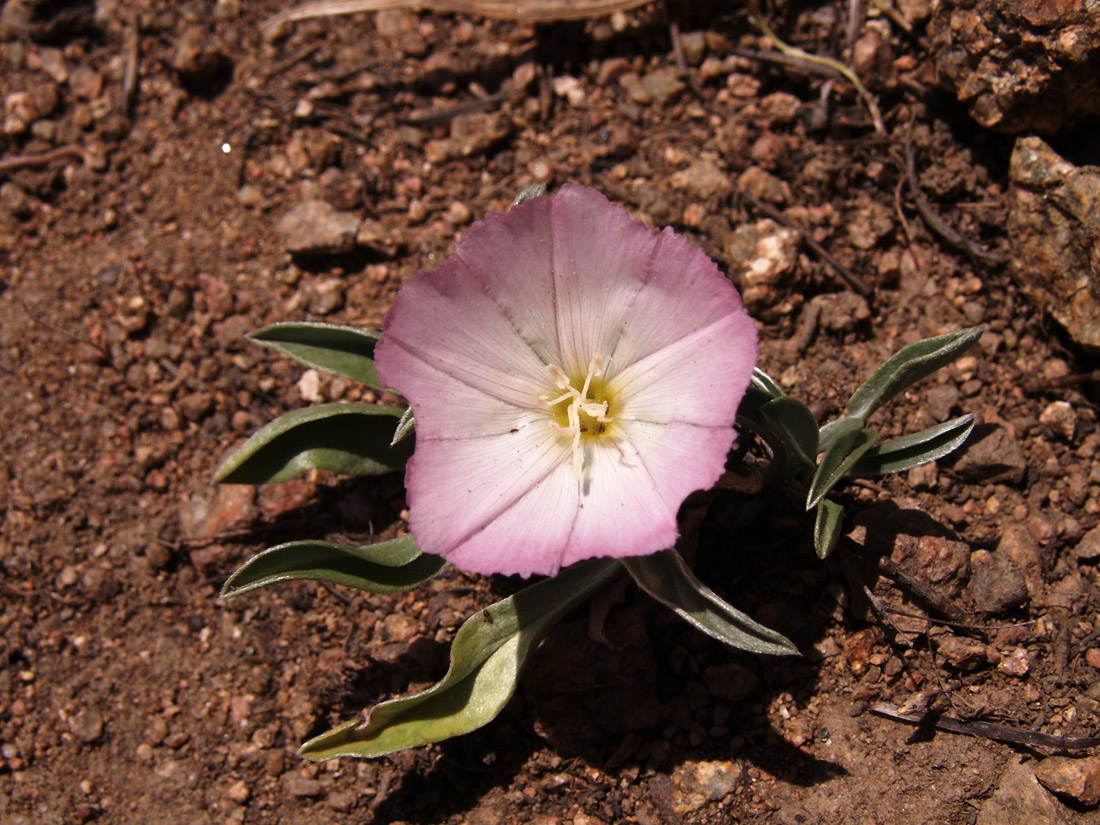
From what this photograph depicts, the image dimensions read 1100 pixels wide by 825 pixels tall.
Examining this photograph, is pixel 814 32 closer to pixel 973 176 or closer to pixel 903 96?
pixel 903 96

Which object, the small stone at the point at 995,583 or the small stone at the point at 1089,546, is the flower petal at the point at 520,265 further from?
the small stone at the point at 1089,546

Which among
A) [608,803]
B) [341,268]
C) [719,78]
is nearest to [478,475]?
[608,803]

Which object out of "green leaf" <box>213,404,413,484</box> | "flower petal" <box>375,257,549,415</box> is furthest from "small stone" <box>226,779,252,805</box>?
"flower petal" <box>375,257,549,415</box>

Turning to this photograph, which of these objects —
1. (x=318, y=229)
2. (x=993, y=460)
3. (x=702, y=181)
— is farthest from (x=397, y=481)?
(x=993, y=460)

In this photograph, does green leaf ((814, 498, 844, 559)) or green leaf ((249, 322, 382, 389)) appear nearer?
green leaf ((814, 498, 844, 559))

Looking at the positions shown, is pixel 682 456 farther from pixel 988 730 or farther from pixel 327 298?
pixel 327 298

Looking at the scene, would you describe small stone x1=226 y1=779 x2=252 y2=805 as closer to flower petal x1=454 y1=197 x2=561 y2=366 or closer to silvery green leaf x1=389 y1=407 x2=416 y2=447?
silvery green leaf x1=389 y1=407 x2=416 y2=447
